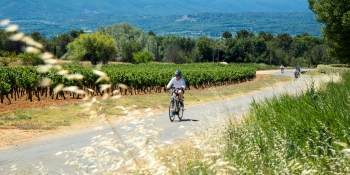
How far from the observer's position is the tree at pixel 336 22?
30.4 metres

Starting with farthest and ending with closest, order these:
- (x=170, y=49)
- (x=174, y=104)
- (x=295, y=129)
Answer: (x=170, y=49) → (x=174, y=104) → (x=295, y=129)

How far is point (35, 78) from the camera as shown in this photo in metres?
25.2

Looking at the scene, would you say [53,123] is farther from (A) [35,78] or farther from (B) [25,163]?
(A) [35,78]

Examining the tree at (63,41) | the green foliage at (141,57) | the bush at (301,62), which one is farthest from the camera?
the tree at (63,41)

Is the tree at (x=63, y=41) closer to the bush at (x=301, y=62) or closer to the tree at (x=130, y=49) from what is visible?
the tree at (x=130, y=49)

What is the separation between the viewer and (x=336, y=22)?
31250 mm

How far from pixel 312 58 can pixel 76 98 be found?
101 m

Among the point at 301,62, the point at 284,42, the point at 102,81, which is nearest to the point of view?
the point at 102,81

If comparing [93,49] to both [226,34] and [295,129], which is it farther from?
[295,129]

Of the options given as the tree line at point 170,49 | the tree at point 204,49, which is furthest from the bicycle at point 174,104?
the tree at point 204,49

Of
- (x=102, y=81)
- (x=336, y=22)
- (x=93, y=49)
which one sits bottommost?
(x=102, y=81)

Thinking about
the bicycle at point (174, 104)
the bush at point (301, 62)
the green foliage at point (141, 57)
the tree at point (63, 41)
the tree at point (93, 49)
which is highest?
the tree at point (63, 41)

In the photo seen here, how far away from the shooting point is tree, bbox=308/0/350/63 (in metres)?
30.4

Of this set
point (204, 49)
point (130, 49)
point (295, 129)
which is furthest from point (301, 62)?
point (295, 129)
